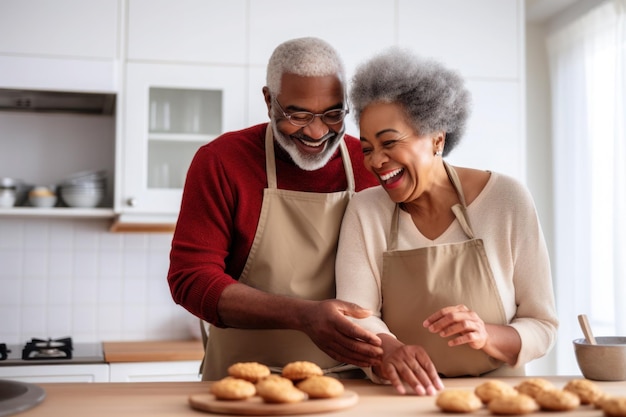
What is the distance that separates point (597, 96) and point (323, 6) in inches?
52.6

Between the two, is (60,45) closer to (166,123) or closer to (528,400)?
(166,123)

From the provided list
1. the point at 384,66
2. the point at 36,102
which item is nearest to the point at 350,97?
the point at 384,66

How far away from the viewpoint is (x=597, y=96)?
11.8ft

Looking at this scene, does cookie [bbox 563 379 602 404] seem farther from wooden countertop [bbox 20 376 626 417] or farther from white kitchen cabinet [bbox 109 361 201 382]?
white kitchen cabinet [bbox 109 361 201 382]

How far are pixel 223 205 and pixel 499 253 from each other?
63 centimetres

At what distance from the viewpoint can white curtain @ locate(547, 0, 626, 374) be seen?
337 cm

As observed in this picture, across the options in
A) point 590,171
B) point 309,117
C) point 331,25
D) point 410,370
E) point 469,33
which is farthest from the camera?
point 590,171

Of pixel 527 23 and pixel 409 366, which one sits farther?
pixel 527 23

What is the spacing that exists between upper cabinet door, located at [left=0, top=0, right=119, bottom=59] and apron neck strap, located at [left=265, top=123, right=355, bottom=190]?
58.9 inches

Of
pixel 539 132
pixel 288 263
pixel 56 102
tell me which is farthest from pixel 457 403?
pixel 539 132

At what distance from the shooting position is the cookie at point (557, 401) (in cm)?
118

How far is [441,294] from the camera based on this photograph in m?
1.63

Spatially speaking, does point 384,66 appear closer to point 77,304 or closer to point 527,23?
point 77,304

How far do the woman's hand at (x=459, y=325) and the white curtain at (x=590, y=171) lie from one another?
2.10m
